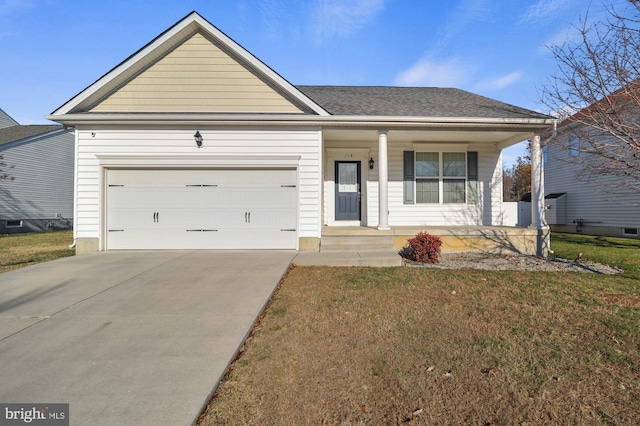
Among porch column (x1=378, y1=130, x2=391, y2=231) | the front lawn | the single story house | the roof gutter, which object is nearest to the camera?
the front lawn

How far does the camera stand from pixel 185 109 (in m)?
7.64

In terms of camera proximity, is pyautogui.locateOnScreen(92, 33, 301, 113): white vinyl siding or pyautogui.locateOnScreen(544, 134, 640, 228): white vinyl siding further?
pyautogui.locateOnScreen(544, 134, 640, 228): white vinyl siding

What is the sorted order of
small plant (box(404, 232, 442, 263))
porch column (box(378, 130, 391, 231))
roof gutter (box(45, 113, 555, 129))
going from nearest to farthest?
small plant (box(404, 232, 442, 263)) < roof gutter (box(45, 113, 555, 129)) < porch column (box(378, 130, 391, 231))

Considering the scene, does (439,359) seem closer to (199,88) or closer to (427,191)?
(427,191)

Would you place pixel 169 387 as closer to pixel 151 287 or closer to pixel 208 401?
pixel 208 401

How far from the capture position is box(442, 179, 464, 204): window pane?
31.6 ft

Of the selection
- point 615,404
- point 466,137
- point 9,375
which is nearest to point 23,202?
point 9,375

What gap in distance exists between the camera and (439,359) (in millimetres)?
2623

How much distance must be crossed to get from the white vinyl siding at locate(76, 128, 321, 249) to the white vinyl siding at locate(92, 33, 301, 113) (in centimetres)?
65

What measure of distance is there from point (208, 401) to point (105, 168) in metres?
7.69

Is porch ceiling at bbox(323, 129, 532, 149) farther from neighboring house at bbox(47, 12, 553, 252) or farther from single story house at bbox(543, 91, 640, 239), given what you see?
single story house at bbox(543, 91, 640, 239)

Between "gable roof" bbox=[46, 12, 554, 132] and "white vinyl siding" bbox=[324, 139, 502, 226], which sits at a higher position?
"gable roof" bbox=[46, 12, 554, 132]

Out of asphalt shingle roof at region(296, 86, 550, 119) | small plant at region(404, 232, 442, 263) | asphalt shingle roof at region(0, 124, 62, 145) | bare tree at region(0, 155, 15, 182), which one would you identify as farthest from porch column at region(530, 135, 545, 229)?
asphalt shingle roof at region(0, 124, 62, 145)

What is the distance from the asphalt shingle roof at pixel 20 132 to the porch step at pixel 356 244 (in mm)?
19281
